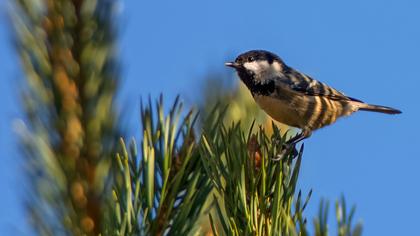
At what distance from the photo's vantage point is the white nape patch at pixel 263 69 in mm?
4039

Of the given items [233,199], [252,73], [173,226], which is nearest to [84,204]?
[173,226]

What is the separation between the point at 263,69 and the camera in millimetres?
4148

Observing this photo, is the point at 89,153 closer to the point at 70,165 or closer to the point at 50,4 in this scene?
the point at 70,165

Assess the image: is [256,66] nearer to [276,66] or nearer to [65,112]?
[276,66]

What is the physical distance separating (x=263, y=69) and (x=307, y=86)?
308mm

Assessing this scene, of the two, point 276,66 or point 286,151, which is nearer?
point 286,151

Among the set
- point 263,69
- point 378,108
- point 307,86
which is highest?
point 263,69

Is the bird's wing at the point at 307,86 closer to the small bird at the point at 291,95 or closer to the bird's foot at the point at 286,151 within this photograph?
the small bird at the point at 291,95

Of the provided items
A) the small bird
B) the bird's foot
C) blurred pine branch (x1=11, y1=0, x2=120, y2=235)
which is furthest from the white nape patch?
blurred pine branch (x1=11, y1=0, x2=120, y2=235)

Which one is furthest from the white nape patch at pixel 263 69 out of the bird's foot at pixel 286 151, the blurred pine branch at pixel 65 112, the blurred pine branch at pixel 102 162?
the blurred pine branch at pixel 65 112

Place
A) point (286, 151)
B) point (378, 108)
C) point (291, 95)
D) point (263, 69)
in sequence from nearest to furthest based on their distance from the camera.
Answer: point (286, 151)
point (291, 95)
point (263, 69)
point (378, 108)

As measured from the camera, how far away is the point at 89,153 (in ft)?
4.52

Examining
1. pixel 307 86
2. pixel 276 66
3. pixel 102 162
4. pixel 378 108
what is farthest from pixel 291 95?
pixel 102 162

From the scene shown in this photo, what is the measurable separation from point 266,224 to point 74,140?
45 cm
